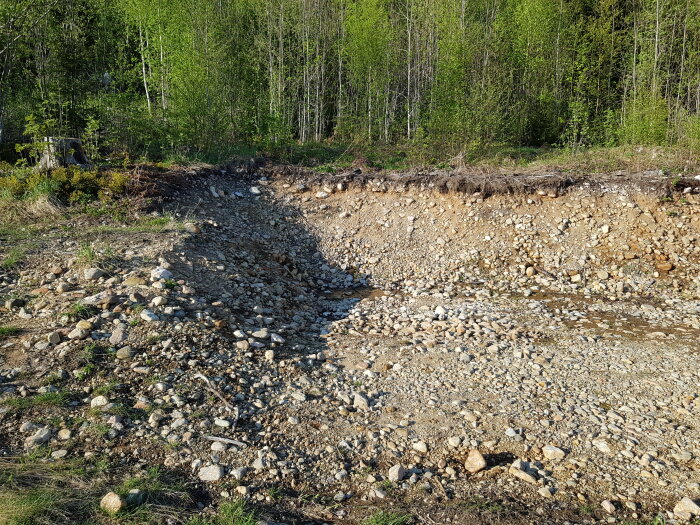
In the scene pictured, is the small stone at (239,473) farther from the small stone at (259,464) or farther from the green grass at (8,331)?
the green grass at (8,331)

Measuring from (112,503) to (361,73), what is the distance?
18.6 m

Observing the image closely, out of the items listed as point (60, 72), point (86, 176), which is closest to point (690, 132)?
point (86, 176)

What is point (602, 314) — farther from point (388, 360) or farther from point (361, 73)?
point (361, 73)

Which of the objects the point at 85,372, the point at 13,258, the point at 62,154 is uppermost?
the point at 62,154

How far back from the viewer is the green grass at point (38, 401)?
14.6ft

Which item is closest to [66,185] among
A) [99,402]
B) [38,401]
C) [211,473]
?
[38,401]

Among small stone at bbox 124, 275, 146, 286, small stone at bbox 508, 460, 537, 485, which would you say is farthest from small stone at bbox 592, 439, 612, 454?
small stone at bbox 124, 275, 146, 286

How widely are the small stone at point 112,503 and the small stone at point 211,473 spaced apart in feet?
2.17

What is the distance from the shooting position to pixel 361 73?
1948 centimetres

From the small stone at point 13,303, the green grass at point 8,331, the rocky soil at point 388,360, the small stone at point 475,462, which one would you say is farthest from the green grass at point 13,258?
the small stone at point 475,462

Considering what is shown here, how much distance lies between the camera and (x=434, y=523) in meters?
3.65

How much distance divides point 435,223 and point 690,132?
7838 mm

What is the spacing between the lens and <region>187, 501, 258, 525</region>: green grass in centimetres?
342

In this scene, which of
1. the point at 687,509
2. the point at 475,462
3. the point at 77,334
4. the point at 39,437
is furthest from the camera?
the point at 77,334
